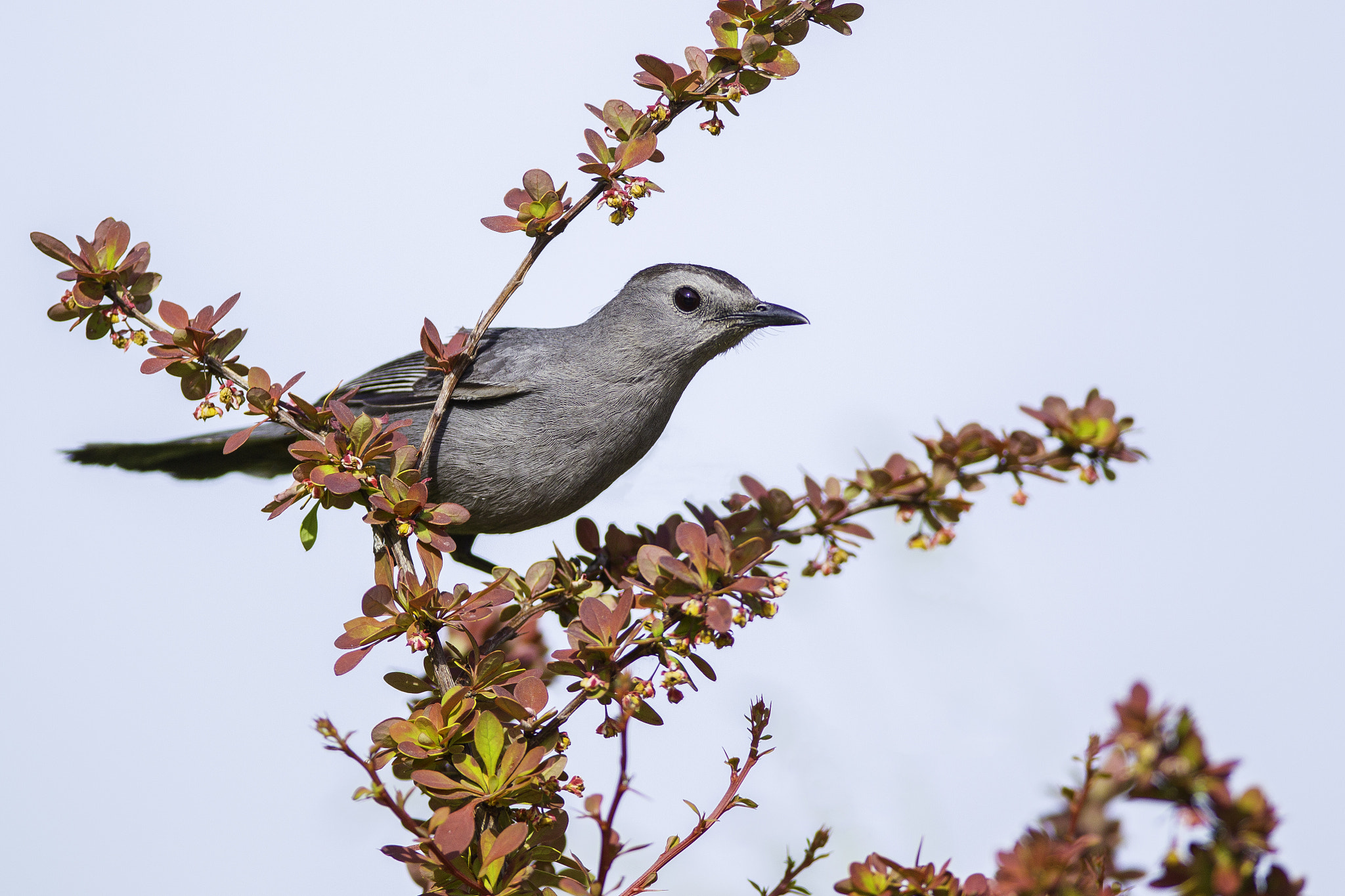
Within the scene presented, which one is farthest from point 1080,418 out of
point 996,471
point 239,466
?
point 239,466

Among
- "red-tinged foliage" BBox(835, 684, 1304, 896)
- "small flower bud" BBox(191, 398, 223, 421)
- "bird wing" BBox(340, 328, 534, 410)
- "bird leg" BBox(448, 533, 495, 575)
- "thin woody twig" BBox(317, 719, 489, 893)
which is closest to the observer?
"red-tinged foliage" BBox(835, 684, 1304, 896)

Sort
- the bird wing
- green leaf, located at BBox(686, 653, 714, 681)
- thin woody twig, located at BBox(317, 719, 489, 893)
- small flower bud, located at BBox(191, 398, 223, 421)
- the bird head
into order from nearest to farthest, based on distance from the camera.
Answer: thin woody twig, located at BBox(317, 719, 489, 893)
green leaf, located at BBox(686, 653, 714, 681)
small flower bud, located at BBox(191, 398, 223, 421)
the bird wing
the bird head

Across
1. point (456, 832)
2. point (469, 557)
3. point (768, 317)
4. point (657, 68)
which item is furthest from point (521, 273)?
point (469, 557)

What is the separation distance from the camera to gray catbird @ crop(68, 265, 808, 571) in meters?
3.48

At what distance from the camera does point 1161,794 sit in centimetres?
105

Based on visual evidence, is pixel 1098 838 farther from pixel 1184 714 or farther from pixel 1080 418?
pixel 1080 418

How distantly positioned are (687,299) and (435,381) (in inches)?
41.4

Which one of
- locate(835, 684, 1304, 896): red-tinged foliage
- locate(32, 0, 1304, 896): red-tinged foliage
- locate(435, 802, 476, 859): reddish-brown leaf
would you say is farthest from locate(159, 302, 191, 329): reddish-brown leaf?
locate(835, 684, 1304, 896): red-tinged foliage

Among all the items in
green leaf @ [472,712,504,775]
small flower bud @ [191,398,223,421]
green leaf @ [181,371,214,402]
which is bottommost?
green leaf @ [472,712,504,775]

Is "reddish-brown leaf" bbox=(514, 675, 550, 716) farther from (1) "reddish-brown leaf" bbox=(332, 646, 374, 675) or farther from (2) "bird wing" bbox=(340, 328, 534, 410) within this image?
(2) "bird wing" bbox=(340, 328, 534, 410)

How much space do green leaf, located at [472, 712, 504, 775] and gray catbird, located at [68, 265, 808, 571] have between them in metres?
1.58

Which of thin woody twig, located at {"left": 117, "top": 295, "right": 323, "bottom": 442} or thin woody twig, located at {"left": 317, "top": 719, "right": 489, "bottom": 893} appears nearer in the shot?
thin woody twig, located at {"left": 317, "top": 719, "right": 489, "bottom": 893}

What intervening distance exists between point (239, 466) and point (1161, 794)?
154 inches

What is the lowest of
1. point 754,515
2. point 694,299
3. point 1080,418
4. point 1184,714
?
point 1184,714
